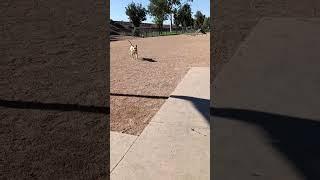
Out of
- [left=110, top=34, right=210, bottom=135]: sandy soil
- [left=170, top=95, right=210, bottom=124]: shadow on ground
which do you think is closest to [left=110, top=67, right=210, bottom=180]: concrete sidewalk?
[left=170, top=95, right=210, bottom=124]: shadow on ground

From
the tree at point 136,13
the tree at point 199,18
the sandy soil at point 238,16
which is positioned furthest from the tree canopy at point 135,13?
the sandy soil at point 238,16

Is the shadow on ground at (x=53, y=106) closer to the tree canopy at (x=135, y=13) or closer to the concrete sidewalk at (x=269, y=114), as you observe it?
the concrete sidewalk at (x=269, y=114)

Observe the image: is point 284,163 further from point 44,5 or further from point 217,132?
point 44,5

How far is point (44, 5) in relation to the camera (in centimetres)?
2119

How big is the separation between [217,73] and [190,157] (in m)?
3.48

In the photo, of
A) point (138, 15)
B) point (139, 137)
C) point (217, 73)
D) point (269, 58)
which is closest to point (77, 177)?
point (139, 137)

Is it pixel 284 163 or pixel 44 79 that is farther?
pixel 44 79

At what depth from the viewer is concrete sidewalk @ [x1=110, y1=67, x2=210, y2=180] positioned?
472cm

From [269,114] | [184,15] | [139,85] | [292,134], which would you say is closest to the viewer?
[292,134]

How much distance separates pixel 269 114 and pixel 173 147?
1351 mm

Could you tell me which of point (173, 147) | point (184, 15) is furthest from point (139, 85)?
point (184, 15)

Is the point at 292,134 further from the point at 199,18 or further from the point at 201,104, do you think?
the point at 199,18

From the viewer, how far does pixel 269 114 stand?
226 inches

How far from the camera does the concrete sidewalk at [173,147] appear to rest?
4.72 meters
